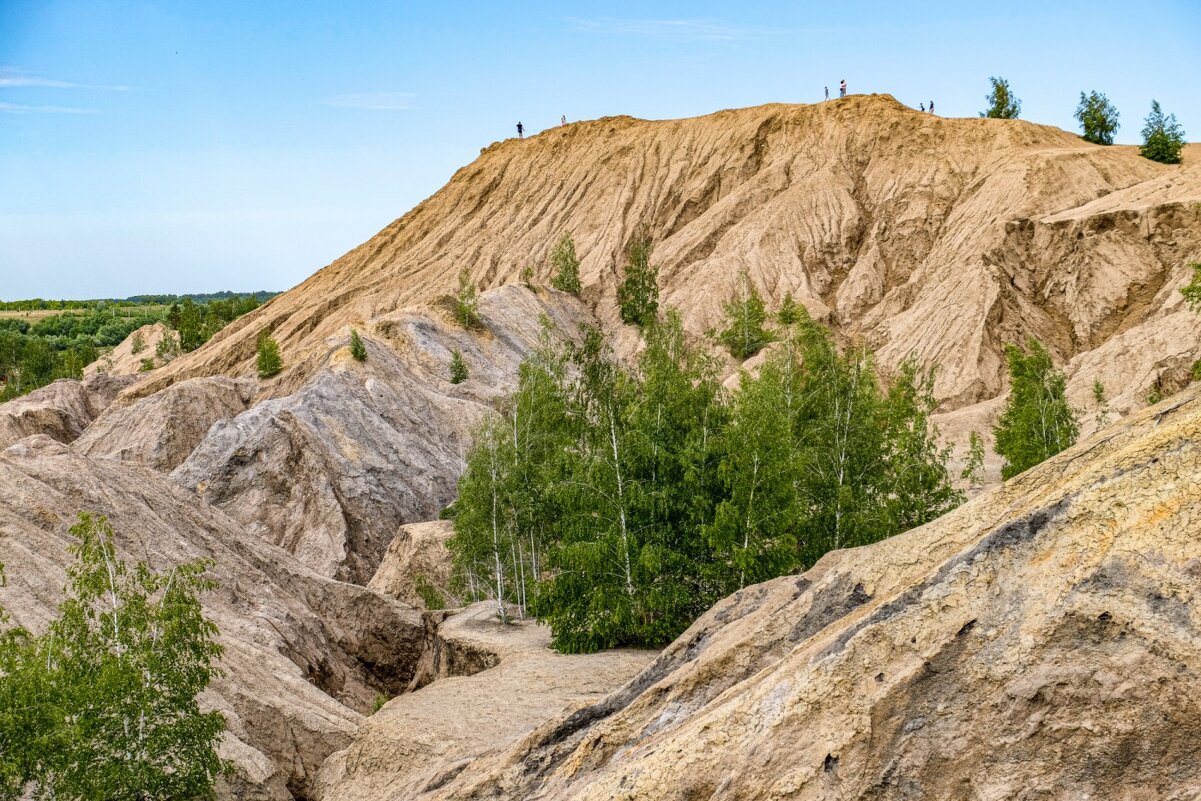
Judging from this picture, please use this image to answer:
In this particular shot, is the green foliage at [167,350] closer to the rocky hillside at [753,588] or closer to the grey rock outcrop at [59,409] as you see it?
the rocky hillside at [753,588]

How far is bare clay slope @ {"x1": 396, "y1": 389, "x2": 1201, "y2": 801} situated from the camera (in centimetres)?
741

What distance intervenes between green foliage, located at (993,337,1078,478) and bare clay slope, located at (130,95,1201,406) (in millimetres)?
15825

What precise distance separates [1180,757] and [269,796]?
672 inches

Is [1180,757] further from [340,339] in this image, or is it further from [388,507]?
[340,339]

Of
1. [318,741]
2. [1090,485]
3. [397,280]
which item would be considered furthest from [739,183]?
[1090,485]

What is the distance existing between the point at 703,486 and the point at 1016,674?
17570 millimetres

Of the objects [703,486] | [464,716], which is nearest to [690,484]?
[703,486]

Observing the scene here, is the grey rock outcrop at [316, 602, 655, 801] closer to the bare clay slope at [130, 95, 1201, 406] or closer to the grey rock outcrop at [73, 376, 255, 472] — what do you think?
the grey rock outcrop at [73, 376, 255, 472]

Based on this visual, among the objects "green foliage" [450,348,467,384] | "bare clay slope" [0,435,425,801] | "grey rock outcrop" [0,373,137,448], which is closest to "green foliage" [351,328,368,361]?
"green foliage" [450,348,467,384]

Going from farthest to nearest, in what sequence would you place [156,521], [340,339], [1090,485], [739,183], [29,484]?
[739,183] → [340,339] → [156,521] → [29,484] → [1090,485]

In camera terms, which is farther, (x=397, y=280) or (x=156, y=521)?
(x=397, y=280)

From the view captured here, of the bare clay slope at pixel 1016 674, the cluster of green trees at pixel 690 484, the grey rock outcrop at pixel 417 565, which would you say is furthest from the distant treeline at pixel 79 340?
the bare clay slope at pixel 1016 674

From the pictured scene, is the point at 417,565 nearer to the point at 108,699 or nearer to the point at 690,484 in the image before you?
the point at 690,484

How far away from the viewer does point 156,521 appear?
3206cm
